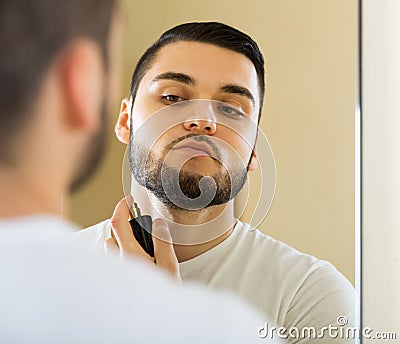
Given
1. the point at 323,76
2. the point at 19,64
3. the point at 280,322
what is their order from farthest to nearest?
1. the point at 323,76
2. the point at 280,322
3. the point at 19,64

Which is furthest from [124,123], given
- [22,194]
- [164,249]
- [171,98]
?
[22,194]

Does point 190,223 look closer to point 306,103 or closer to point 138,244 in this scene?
point 138,244

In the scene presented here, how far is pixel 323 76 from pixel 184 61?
0.87 ft

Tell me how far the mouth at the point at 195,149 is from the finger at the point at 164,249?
0.11 metres

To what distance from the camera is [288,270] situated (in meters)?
1.07

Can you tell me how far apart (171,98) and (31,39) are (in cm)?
28

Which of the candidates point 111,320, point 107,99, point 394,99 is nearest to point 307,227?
point 394,99

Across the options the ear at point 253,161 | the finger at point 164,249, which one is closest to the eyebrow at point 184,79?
the ear at point 253,161

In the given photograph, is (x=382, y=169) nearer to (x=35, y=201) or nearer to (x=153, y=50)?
(x=153, y=50)

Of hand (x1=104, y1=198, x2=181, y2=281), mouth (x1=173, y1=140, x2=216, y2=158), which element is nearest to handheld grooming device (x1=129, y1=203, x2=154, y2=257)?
hand (x1=104, y1=198, x2=181, y2=281)

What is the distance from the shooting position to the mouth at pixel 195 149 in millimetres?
1026

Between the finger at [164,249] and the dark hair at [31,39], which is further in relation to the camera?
the finger at [164,249]

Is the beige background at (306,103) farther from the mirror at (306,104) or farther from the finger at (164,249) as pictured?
the finger at (164,249)

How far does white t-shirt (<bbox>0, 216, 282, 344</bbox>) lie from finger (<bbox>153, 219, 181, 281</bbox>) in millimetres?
288
